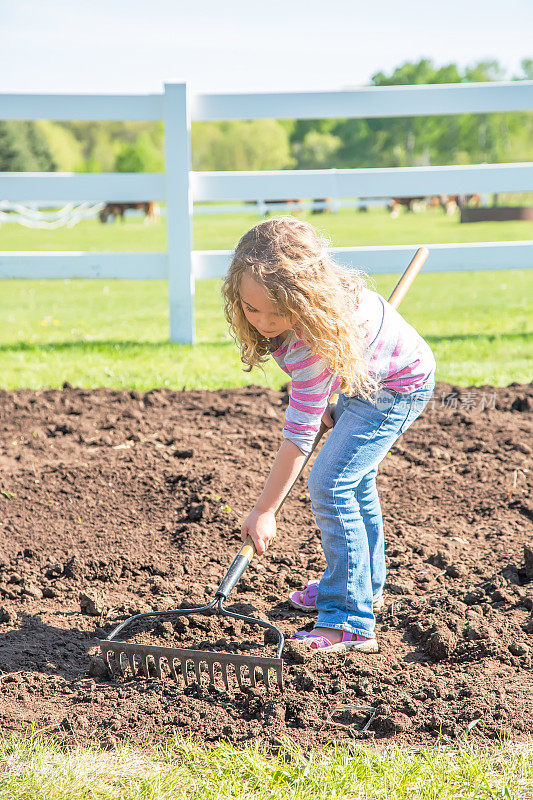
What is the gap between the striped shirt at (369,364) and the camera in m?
2.46

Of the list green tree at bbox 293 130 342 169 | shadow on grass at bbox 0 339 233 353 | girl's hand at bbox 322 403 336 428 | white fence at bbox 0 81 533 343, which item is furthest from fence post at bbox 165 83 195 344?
green tree at bbox 293 130 342 169

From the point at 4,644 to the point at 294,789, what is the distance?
1247mm

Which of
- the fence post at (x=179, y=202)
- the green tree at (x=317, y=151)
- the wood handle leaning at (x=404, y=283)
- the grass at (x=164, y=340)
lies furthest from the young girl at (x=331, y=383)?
the green tree at (x=317, y=151)

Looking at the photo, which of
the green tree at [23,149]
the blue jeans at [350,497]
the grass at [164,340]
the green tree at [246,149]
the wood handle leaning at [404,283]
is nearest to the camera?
the blue jeans at [350,497]

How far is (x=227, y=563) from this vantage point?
3.37m

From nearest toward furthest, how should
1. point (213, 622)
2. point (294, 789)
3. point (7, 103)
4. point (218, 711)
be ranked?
point (294, 789) < point (218, 711) < point (213, 622) < point (7, 103)

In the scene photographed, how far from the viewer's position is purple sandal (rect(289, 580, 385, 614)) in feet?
9.79

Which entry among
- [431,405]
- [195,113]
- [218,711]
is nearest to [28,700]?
[218,711]

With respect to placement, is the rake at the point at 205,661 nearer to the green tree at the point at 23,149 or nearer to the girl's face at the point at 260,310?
the girl's face at the point at 260,310

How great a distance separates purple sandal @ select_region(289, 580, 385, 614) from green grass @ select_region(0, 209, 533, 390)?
987 mm

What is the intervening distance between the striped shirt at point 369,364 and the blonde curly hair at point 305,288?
0.07 m

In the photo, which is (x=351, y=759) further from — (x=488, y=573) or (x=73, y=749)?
(x=488, y=573)

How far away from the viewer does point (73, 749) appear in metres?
2.14

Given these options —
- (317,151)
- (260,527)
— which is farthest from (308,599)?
(317,151)
